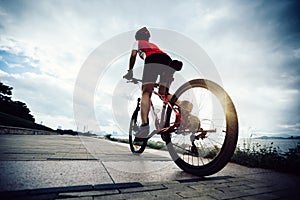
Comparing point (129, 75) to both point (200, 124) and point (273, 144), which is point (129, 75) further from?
point (273, 144)

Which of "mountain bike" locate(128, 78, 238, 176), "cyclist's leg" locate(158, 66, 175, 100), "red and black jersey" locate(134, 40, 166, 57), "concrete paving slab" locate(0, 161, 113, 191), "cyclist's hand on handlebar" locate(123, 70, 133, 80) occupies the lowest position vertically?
"concrete paving slab" locate(0, 161, 113, 191)

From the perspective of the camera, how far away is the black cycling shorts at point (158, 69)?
2.69 metres

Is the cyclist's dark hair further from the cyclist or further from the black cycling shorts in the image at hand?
the black cycling shorts

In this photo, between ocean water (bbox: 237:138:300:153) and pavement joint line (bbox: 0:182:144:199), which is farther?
ocean water (bbox: 237:138:300:153)

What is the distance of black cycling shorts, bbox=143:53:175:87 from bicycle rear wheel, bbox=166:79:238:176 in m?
A: 0.40

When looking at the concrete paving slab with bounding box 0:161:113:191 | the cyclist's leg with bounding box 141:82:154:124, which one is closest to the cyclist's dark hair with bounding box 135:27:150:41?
the cyclist's leg with bounding box 141:82:154:124

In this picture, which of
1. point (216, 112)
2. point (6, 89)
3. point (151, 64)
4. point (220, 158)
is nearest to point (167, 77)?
point (151, 64)

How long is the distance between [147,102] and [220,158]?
1372 millimetres

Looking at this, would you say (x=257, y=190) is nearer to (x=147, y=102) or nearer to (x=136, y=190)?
(x=136, y=190)

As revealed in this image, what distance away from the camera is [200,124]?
2240 millimetres

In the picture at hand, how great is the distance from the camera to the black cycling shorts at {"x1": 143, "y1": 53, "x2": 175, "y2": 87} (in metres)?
2.69

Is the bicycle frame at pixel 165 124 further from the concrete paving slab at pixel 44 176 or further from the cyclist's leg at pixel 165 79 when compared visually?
the concrete paving slab at pixel 44 176

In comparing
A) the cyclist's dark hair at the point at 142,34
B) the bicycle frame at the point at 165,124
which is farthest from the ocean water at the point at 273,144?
the cyclist's dark hair at the point at 142,34

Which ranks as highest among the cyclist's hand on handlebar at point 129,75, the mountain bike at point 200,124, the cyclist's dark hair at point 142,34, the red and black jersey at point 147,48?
the cyclist's dark hair at point 142,34
